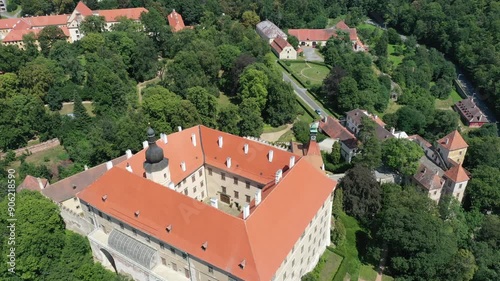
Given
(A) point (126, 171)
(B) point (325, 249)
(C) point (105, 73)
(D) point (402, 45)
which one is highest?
(A) point (126, 171)

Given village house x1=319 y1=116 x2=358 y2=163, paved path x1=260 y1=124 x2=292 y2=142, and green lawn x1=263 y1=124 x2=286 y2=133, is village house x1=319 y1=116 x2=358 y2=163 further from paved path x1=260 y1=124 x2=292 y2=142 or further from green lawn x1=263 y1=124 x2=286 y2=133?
paved path x1=260 y1=124 x2=292 y2=142

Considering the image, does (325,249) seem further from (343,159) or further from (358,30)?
(358,30)

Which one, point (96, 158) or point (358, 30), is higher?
point (96, 158)

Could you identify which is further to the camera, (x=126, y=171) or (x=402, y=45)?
(x=402, y=45)

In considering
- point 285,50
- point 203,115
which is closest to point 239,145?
point 203,115

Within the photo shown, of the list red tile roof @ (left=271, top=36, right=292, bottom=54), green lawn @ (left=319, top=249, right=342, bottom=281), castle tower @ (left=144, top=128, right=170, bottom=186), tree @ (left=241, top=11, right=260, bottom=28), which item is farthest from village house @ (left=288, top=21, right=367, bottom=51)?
castle tower @ (left=144, top=128, right=170, bottom=186)

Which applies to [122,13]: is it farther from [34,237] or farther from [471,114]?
[471,114]

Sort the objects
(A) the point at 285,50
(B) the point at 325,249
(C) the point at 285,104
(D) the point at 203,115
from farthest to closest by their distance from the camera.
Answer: (A) the point at 285,50, (C) the point at 285,104, (D) the point at 203,115, (B) the point at 325,249
